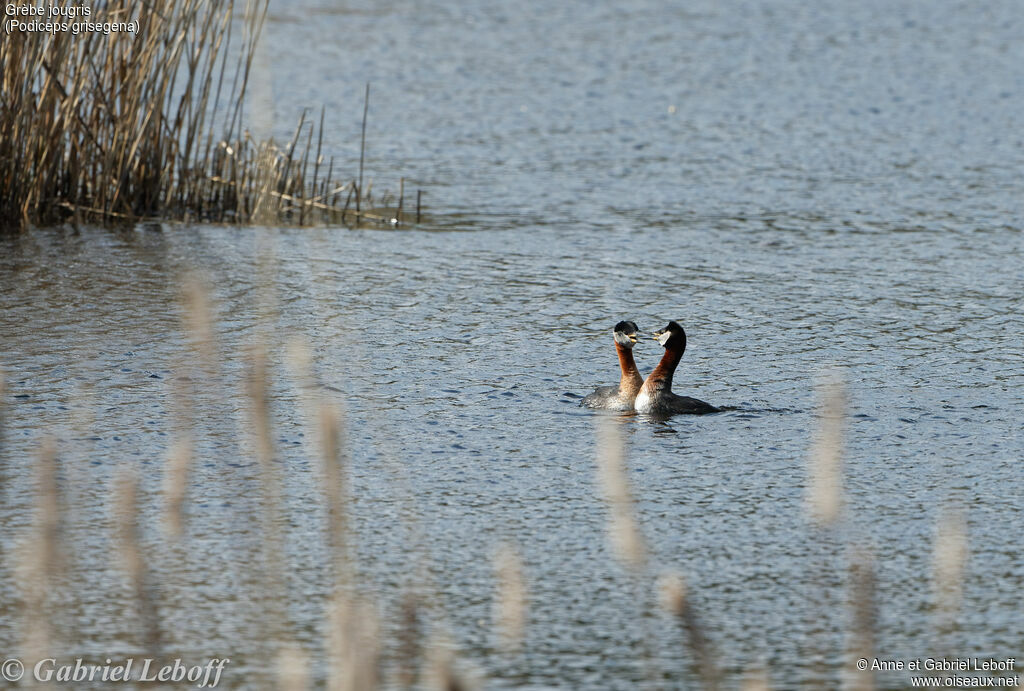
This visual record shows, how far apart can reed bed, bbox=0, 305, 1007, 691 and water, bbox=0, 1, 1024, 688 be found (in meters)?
0.04

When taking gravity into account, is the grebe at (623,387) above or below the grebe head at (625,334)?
below

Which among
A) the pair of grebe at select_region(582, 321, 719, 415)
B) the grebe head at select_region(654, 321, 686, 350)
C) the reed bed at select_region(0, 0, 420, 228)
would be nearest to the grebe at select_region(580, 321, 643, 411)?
the pair of grebe at select_region(582, 321, 719, 415)

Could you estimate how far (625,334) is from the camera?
21.2 ft

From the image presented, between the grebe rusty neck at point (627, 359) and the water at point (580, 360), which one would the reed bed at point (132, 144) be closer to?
the water at point (580, 360)

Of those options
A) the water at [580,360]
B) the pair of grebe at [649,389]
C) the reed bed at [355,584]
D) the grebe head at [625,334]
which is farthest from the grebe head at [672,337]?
the reed bed at [355,584]

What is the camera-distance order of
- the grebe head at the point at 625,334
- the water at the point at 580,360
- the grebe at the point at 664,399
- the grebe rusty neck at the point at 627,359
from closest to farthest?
1. the water at the point at 580,360
2. the grebe at the point at 664,399
3. the grebe rusty neck at the point at 627,359
4. the grebe head at the point at 625,334

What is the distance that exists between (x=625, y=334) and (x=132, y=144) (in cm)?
425

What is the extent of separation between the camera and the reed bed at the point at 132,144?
8.73 m

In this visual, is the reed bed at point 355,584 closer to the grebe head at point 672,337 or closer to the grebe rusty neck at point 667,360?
the grebe rusty neck at point 667,360

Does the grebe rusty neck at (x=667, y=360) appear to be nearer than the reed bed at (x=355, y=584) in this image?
No

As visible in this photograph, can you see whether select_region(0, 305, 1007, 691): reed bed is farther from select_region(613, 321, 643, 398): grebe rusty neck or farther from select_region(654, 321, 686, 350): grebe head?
select_region(654, 321, 686, 350): grebe head

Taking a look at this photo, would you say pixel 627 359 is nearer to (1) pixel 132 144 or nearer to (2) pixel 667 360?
(2) pixel 667 360

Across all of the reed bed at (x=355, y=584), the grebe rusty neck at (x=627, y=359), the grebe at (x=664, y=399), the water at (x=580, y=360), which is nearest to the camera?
the reed bed at (x=355, y=584)

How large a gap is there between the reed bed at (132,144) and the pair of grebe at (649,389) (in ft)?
11.9
